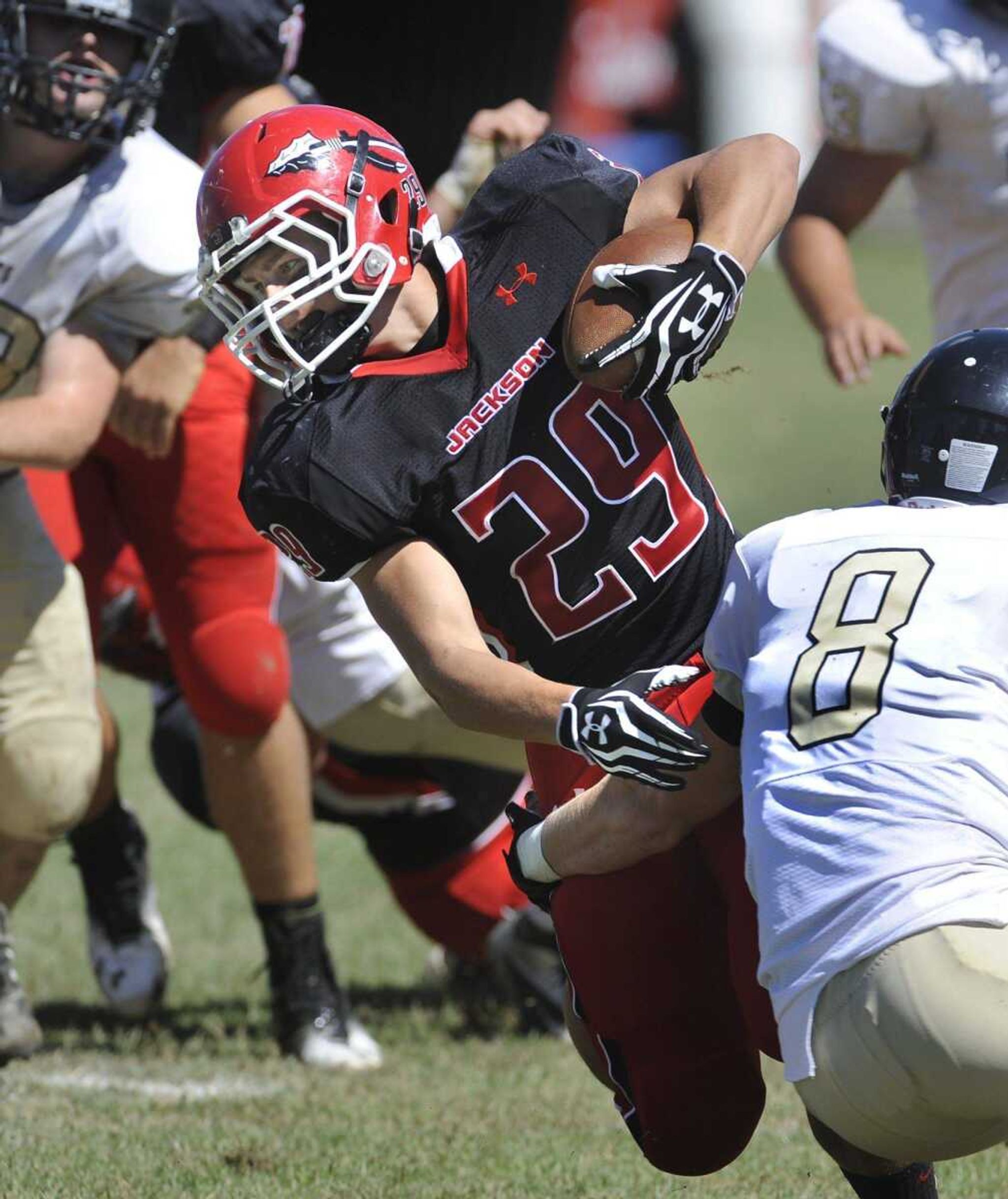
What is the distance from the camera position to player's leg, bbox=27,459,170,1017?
4176mm

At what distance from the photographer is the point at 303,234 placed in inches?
101

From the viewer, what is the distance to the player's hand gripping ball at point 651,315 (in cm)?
242

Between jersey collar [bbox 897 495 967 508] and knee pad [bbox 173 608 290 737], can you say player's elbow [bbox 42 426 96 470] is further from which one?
jersey collar [bbox 897 495 967 508]

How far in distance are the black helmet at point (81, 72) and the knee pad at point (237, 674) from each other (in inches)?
39.1

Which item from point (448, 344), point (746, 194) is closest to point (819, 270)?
point (746, 194)

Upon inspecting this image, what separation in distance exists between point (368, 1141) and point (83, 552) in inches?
64.8

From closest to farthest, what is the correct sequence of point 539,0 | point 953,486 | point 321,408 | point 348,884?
1. point 953,486
2. point 321,408
3. point 348,884
4. point 539,0

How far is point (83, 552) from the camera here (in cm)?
430

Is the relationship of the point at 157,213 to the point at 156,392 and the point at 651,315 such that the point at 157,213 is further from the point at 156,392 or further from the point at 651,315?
the point at 651,315

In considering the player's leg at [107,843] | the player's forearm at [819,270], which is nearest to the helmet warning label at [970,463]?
the player's forearm at [819,270]

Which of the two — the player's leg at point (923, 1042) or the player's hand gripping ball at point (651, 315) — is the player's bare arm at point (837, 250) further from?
the player's leg at point (923, 1042)

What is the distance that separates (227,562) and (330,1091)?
1.10 m

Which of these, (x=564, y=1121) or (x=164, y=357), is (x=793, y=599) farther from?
(x=164, y=357)

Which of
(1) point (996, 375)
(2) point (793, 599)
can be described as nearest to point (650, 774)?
(2) point (793, 599)
